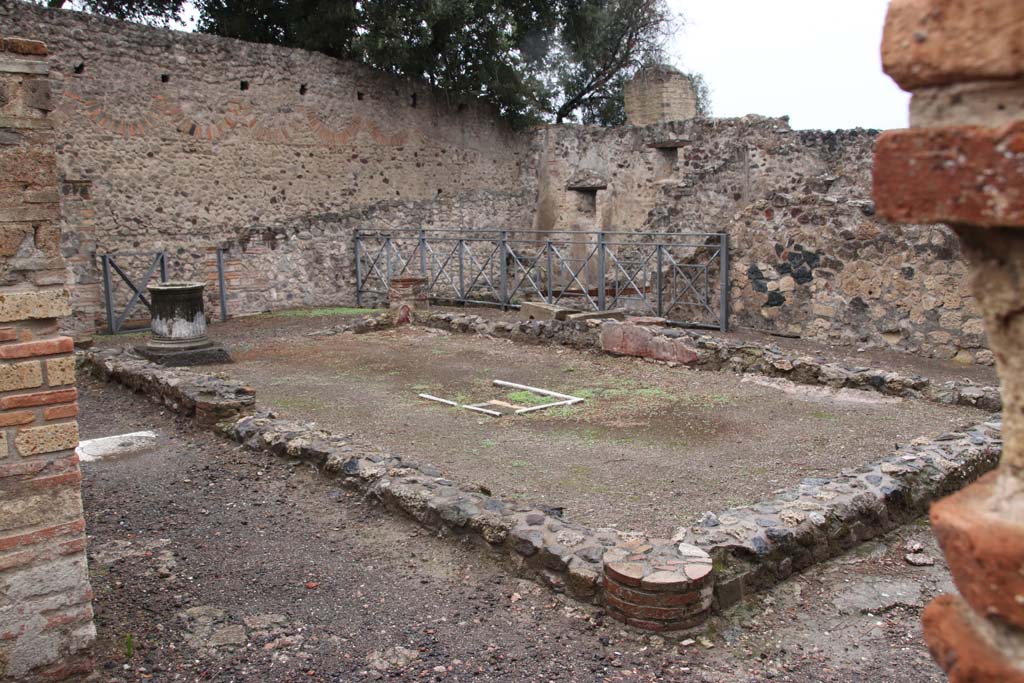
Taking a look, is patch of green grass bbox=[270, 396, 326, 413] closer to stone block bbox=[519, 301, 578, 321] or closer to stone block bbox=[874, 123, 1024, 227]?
stone block bbox=[519, 301, 578, 321]

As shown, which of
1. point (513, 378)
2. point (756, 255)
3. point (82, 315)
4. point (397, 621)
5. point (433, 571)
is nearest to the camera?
point (397, 621)

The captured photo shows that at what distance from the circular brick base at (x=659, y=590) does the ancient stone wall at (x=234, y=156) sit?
9768 millimetres

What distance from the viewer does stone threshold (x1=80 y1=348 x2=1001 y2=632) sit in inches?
141

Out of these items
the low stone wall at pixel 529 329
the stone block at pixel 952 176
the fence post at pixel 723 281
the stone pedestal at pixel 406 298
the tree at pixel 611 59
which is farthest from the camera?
the tree at pixel 611 59

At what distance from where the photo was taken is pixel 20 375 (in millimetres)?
3023

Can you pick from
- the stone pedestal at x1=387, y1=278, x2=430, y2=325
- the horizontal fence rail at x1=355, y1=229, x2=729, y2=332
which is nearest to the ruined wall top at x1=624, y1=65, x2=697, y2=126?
the horizontal fence rail at x1=355, y1=229, x2=729, y2=332

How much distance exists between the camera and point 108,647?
3.39m

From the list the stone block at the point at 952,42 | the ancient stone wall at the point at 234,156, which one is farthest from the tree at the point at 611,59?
the stone block at the point at 952,42

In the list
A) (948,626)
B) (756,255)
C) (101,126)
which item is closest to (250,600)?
(948,626)

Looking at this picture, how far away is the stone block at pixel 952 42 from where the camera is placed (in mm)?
1082

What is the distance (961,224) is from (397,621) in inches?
120

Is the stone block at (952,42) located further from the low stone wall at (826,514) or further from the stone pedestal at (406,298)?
the stone pedestal at (406,298)

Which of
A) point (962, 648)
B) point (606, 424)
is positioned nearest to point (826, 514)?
point (606, 424)

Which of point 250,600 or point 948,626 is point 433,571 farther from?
point 948,626
